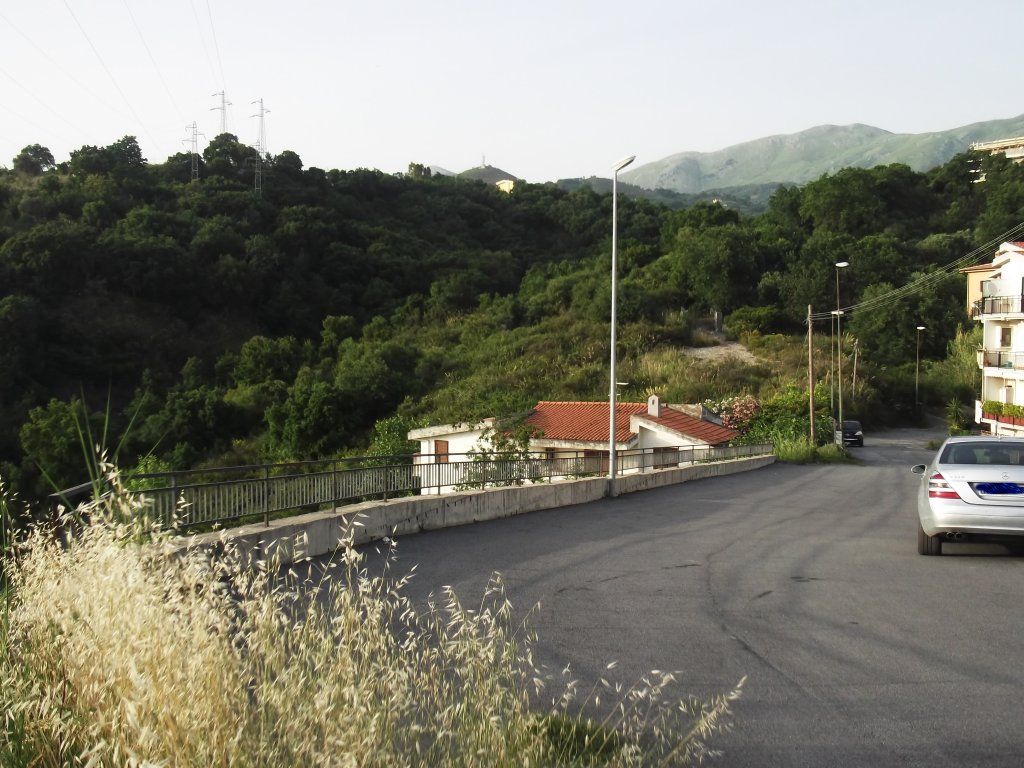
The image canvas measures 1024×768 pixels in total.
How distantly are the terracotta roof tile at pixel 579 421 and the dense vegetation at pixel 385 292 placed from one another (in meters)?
7.14

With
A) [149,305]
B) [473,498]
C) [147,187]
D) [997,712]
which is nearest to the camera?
[997,712]

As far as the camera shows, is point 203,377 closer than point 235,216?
Yes

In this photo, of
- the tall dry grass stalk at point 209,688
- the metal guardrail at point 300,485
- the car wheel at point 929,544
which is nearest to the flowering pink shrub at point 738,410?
the metal guardrail at point 300,485

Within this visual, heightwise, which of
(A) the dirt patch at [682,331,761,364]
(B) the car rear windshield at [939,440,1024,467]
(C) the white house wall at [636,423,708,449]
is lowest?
(C) the white house wall at [636,423,708,449]

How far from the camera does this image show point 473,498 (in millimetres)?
13930

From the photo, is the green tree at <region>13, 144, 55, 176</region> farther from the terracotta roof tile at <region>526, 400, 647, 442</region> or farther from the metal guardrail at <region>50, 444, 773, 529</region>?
the metal guardrail at <region>50, 444, 773, 529</region>

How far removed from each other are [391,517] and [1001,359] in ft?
168

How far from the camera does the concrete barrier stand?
8.76 meters

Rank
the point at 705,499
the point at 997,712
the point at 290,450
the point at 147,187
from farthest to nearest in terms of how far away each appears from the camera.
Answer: the point at 147,187 < the point at 290,450 < the point at 705,499 < the point at 997,712

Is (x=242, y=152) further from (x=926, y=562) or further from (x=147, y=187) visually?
(x=926, y=562)

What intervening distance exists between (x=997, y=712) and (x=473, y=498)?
921cm

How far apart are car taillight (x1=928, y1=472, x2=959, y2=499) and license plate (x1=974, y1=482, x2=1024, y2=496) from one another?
26cm

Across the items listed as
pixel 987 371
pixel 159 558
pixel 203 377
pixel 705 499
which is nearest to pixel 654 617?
pixel 159 558

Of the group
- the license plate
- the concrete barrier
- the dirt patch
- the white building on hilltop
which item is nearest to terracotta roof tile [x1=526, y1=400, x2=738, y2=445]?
the concrete barrier
